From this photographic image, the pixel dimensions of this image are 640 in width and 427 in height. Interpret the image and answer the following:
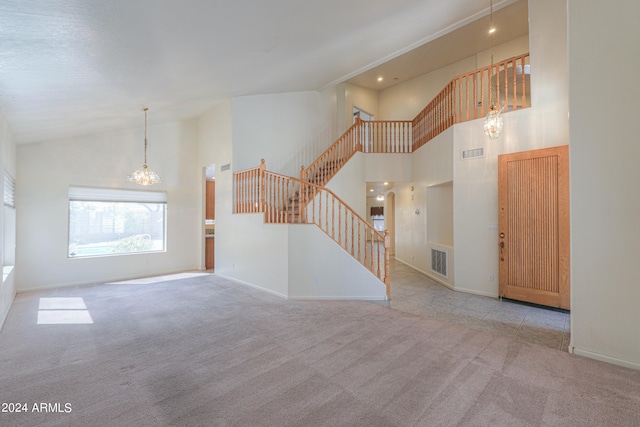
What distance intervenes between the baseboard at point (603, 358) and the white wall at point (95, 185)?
25.6ft

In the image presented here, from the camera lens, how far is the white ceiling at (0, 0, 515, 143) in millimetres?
2385

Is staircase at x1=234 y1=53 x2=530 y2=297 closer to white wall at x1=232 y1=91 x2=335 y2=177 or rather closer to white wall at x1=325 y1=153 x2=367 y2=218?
white wall at x1=325 y1=153 x2=367 y2=218

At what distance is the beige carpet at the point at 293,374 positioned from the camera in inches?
80.4

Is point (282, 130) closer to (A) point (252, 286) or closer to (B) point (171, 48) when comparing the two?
(A) point (252, 286)

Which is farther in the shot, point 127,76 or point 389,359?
point 127,76

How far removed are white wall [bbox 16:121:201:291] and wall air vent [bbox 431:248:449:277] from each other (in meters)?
6.15

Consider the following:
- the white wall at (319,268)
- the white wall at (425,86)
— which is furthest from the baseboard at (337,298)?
the white wall at (425,86)

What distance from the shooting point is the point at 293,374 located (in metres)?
2.57

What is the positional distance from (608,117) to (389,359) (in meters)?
3.22

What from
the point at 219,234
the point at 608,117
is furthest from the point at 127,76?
the point at 608,117

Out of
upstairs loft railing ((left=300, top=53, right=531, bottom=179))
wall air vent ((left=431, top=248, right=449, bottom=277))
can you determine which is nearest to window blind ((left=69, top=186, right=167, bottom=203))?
upstairs loft railing ((left=300, top=53, right=531, bottom=179))

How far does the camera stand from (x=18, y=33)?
2219 millimetres

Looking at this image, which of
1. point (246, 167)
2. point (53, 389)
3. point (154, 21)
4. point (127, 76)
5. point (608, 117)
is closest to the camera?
point (53, 389)

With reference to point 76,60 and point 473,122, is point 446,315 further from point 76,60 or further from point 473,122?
point 76,60
